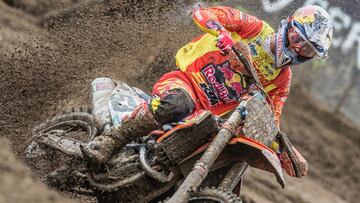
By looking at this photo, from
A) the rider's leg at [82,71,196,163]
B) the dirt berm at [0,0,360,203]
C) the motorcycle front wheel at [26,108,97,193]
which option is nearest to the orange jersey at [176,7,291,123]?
the rider's leg at [82,71,196,163]

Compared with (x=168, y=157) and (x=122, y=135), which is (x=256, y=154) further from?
(x=122, y=135)

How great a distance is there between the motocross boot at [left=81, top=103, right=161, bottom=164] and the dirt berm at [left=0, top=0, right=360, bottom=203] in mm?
926

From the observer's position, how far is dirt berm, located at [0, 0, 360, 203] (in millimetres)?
6359

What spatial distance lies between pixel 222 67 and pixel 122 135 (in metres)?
0.96

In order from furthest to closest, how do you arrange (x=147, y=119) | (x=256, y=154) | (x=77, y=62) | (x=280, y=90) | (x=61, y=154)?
1. (x=77, y=62)
2. (x=61, y=154)
3. (x=280, y=90)
4. (x=147, y=119)
5. (x=256, y=154)

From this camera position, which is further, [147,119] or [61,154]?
[61,154]

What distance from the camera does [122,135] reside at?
4941 millimetres

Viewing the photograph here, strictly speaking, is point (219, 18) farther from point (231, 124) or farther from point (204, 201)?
point (204, 201)

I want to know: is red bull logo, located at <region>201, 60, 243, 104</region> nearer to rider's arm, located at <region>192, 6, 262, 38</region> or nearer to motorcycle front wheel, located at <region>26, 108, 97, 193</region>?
rider's arm, located at <region>192, 6, 262, 38</region>

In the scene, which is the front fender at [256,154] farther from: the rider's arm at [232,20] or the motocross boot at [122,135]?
the rider's arm at [232,20]

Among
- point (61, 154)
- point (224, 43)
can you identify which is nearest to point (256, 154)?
point (224, 43)

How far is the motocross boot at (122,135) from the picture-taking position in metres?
4.88

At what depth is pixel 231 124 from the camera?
4340mm

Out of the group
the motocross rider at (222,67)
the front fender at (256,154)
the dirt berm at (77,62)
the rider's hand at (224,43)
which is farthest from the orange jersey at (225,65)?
the dirt berm at (77,62)
